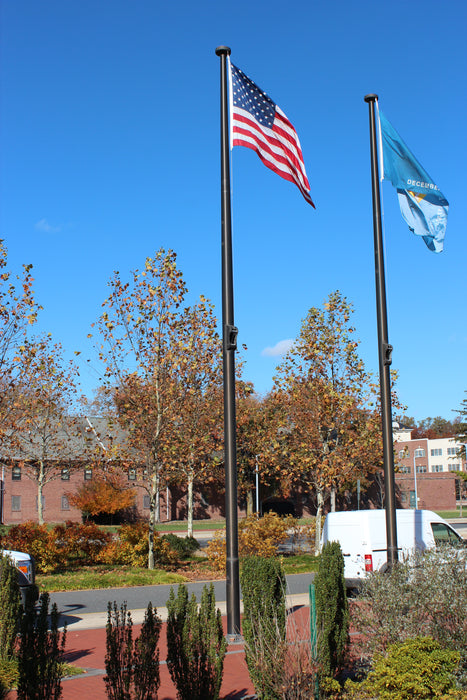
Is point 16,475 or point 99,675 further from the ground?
point 16,475

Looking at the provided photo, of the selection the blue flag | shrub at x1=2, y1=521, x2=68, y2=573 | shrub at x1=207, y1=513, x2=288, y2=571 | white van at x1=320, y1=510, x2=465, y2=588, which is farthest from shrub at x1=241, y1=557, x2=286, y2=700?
shrub at x1=207, y1=513, x2=288, y2=571

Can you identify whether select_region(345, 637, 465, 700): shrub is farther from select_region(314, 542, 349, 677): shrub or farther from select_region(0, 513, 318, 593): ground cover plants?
select_region(0, 513, 318, 593): ground cover plants

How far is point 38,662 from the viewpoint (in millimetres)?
5684

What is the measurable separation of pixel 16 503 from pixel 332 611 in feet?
170

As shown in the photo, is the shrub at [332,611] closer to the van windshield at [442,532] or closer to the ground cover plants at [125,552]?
the van windshield at [442,532]

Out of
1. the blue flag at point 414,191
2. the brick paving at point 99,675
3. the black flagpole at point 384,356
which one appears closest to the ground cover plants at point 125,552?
the brick paving at point 99,675

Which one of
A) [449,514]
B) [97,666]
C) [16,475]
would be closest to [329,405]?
[97,666]

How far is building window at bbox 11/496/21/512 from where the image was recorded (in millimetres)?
54638

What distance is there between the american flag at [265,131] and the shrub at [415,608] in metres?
6.38

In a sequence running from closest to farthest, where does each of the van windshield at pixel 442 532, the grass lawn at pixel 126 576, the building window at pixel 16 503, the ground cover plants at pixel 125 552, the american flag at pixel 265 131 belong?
1. the american flag at pixel 265 131
2. the van windshield at pixel 442 532
3. the grass lawn at pixel 126 576
4. the ground cover plants at pixel 125 552
5. the building window at pixel 16 503

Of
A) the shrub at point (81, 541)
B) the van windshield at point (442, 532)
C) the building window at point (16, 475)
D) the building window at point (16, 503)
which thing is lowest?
the building window at point (16, 503)

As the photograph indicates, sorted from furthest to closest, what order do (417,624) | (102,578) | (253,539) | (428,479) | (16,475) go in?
(428,479)
(16,475)
(253,539)
(102,578)
(417,624)

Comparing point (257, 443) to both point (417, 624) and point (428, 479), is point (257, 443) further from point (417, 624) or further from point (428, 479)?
point (428, 479)

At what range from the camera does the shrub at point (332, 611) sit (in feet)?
23.7
